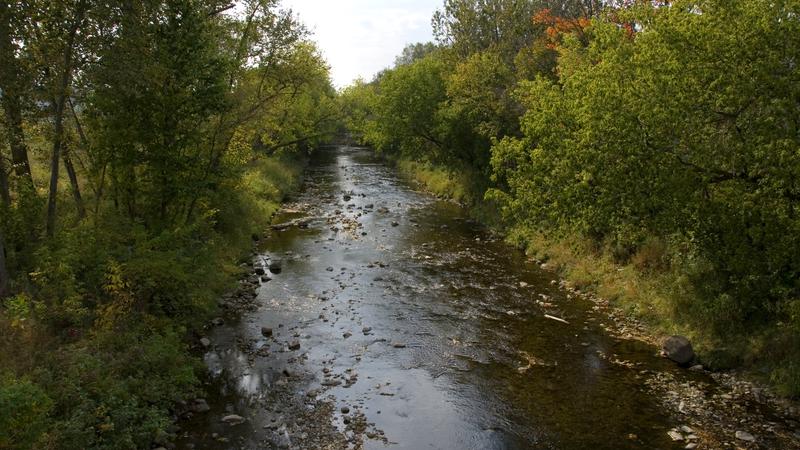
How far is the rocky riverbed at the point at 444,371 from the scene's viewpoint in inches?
463

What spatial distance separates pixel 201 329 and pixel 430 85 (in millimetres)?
30609

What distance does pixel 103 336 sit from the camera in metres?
12.1

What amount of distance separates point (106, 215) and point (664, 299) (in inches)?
684

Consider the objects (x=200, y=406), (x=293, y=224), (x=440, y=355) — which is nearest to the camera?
(x=200, y=406)

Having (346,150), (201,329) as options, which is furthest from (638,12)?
(346,150)

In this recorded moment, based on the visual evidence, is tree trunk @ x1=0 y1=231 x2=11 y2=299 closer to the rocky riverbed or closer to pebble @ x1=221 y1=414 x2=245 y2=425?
the rocky riverbed

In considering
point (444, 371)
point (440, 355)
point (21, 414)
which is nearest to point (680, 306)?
point (440, 355)

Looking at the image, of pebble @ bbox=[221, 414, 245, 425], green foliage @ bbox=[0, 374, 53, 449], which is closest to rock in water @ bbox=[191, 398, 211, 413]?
pebble @ bbox=[221, 414, 245, 425]

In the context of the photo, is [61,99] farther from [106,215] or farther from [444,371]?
[444,371]

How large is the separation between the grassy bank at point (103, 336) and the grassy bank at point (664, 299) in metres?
13.5

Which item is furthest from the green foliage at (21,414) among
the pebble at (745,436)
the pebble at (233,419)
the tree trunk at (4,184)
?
the pebble at (745,436)

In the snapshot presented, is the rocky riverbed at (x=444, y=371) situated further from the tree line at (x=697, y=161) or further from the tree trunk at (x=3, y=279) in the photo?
the tree trunk at (x=3, y=279)

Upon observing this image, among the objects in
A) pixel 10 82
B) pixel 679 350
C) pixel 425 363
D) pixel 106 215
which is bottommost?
pixel 425 363

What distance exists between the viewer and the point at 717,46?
13867 millimetres
